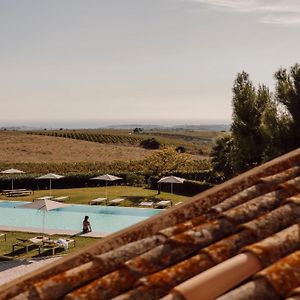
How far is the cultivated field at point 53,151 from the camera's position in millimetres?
88688

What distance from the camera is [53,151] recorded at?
9800cm

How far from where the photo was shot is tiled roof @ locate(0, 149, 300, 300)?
10.4ft

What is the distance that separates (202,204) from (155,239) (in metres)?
0.87

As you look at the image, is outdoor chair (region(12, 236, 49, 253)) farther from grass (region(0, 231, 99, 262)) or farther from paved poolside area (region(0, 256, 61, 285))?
paved poolside area (region(0, 256, 61, 285))

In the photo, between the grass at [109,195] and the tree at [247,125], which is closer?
the tree at [247,125]

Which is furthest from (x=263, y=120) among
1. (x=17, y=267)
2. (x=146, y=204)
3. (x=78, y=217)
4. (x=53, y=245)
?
(x=17, y=267)

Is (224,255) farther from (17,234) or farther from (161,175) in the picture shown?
(161,175)

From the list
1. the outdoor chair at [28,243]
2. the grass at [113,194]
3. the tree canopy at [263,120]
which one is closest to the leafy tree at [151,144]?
the grass at [113,194]

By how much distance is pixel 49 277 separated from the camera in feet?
12.8

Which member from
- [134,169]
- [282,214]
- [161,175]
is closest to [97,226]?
[161,175]

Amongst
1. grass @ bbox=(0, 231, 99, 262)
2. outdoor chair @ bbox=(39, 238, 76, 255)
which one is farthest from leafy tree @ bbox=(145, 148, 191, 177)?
outdoor chair @ bbox=(39, 238, 76, 255)

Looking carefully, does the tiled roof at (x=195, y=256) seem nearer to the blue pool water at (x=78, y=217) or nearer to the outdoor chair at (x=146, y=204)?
the blue pool water at (x=78, y=217)

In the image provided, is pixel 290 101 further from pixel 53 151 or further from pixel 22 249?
pixel 53 151

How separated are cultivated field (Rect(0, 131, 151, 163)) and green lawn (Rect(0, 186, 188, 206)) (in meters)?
41.9
